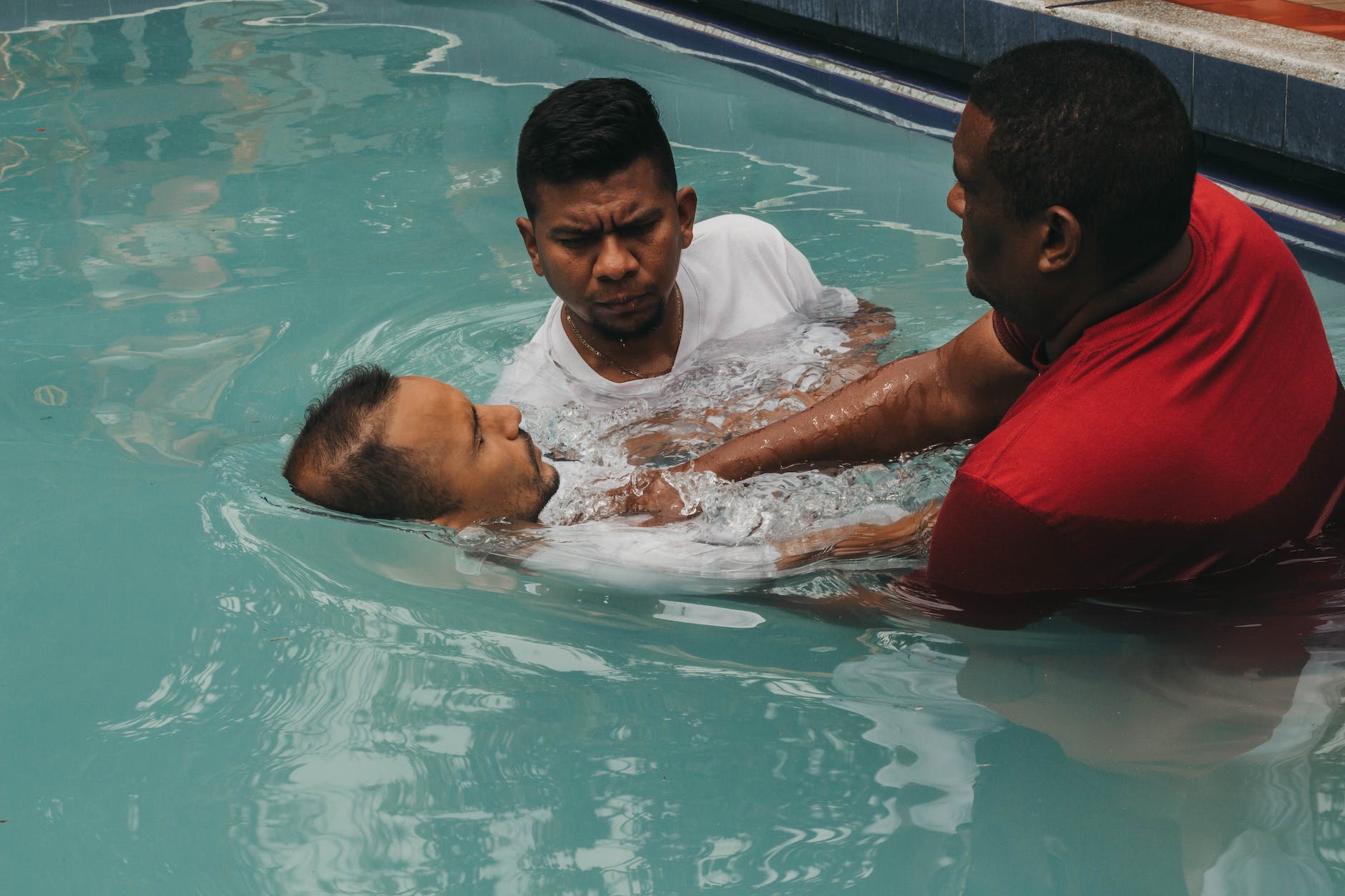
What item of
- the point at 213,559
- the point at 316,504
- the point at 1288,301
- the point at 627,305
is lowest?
the point at 213,559

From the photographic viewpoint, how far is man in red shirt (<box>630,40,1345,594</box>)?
210cm

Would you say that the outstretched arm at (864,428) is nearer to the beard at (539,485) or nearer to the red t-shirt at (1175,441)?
the beard at (539,485)

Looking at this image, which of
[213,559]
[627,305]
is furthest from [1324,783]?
[213,559]

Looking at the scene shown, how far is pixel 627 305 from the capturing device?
3299 mm

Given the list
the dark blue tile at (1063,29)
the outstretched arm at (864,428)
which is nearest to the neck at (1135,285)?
the outstretched arm at (864,428)

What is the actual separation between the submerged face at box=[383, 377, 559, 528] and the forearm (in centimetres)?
43

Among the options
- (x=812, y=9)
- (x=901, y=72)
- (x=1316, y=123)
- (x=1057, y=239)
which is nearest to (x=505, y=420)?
(x=1057, y=239)

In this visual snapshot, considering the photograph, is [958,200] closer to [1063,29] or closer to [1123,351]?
[1123,351]

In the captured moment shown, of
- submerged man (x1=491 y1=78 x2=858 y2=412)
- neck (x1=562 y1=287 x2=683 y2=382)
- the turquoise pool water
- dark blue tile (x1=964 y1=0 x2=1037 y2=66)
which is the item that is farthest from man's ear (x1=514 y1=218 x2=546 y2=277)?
dark blue tile (x1=964 y1=0 x2=1037 y2=66)

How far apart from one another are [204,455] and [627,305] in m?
1.36

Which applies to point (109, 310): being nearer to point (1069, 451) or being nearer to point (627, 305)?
point (627, 305)

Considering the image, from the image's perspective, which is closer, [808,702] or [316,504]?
[808,702]

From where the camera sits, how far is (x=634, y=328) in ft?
11.2

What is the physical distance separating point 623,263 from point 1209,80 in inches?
114
